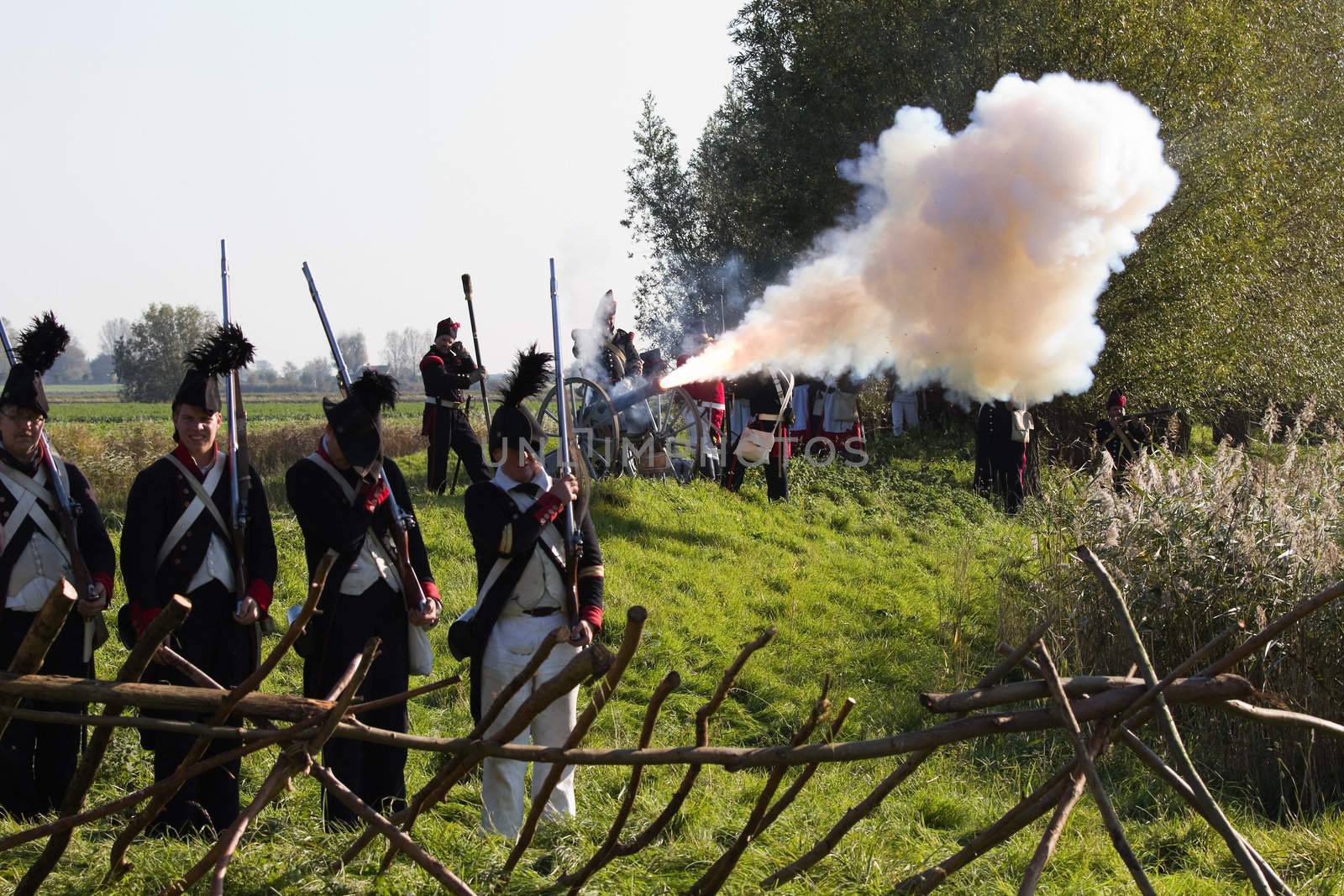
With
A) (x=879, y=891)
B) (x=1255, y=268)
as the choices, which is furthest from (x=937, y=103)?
(x=879, y=891)

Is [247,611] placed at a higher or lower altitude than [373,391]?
lower

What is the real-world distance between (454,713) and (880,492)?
9260 mm

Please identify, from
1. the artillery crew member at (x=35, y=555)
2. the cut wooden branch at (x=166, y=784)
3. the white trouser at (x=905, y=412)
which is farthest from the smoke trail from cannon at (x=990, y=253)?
the cut wooden branch at (x=166, y=784)

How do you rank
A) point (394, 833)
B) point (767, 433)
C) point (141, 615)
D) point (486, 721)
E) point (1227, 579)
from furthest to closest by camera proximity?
point (767, 433)
point (1227, 579)
point (141, 615)
point (486, 721)
point (394, 833)

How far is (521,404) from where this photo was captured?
5.48 m

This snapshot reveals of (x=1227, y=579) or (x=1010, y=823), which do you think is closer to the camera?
(x=1010, y=823)

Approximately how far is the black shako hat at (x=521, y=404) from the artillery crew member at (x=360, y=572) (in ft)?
1.50

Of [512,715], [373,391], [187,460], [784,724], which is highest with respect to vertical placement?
[373,391]

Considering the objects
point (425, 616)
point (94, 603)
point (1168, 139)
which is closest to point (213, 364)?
point (94, 603)

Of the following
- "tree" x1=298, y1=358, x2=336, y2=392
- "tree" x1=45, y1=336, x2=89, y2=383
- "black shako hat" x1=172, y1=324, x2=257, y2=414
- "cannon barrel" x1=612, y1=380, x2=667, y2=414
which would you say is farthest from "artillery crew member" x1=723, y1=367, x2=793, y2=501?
"tree" x1=45, y1=336, x2=89, y2=383

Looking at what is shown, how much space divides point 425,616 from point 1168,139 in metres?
16.0

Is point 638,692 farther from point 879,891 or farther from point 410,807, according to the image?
point 410,807

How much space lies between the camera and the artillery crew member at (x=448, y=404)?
1222 cm

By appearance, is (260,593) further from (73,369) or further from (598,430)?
(73,369)
